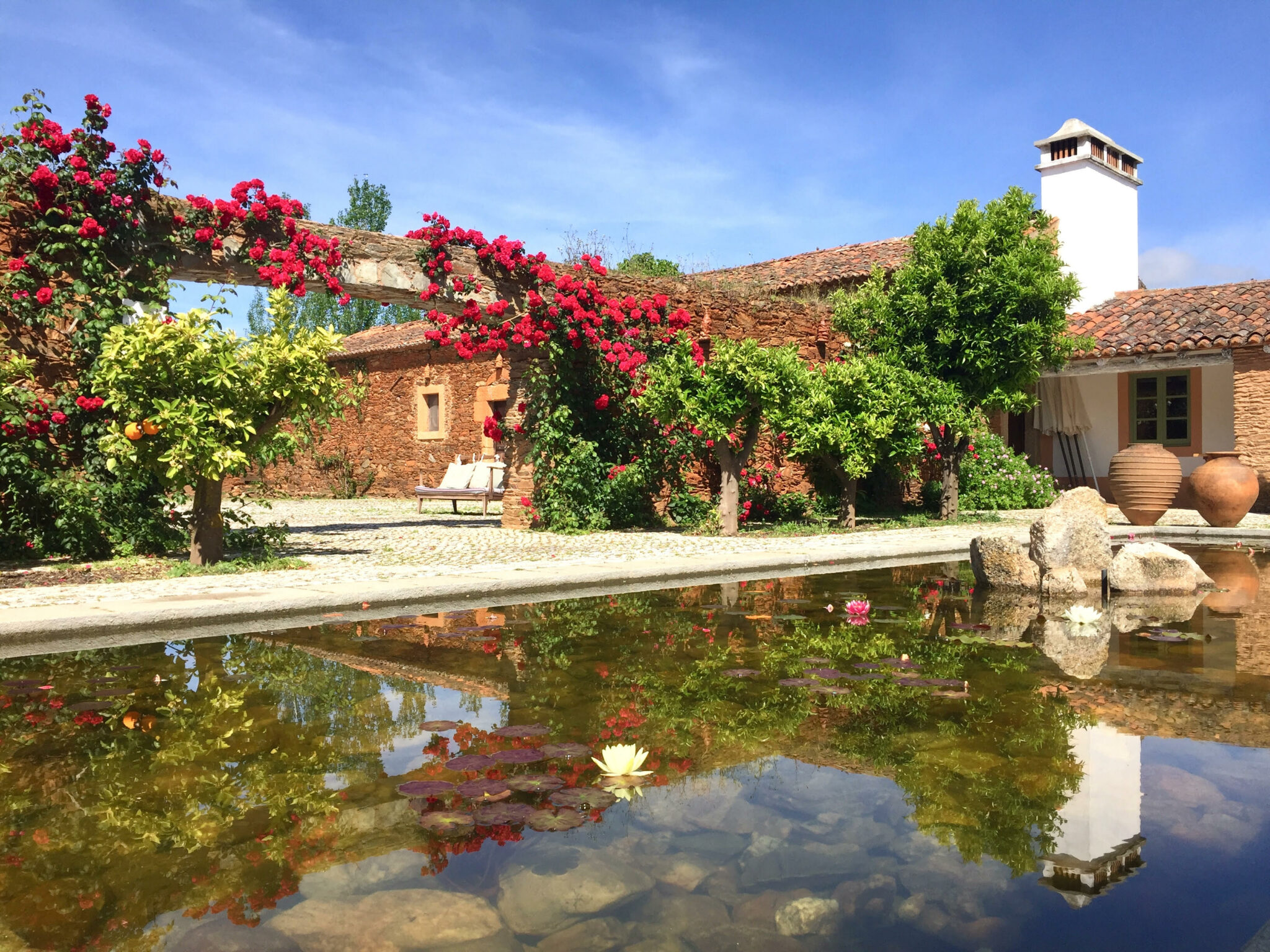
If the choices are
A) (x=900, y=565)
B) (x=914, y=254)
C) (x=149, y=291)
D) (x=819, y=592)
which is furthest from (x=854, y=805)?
(x=914, y=254)

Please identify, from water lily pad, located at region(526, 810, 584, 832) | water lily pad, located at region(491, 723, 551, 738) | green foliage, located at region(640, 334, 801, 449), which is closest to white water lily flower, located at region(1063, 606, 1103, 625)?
water lily pad, located at region(491, 723, 551, 738)

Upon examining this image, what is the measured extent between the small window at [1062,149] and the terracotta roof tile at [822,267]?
12.5 ft

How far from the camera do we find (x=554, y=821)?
246 centimetres

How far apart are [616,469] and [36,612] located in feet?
24.2

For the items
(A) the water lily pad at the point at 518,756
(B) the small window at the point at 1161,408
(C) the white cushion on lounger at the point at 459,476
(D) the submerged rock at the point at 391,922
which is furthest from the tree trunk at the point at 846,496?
(D) the submerged rock at the point at 391,922

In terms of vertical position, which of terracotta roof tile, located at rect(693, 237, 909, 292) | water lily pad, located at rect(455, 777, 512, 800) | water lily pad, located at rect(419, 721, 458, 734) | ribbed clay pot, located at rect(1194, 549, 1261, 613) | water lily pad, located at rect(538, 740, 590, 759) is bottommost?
ribbed clay pot, located at rect(1194, 549, 1261, 613)

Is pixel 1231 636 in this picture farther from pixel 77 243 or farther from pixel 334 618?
pixel 77 243

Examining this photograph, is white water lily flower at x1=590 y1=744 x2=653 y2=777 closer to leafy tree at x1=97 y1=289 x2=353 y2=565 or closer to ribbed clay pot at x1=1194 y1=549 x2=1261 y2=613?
ribbed clay pot at x1=1194 y1=549 x2=1261 y2=613

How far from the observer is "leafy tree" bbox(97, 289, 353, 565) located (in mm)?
7273

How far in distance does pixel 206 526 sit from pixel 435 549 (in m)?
2.25

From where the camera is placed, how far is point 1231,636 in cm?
503

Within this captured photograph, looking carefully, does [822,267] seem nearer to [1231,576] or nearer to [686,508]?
[686,508]

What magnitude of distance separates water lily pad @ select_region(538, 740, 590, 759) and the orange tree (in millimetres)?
6130

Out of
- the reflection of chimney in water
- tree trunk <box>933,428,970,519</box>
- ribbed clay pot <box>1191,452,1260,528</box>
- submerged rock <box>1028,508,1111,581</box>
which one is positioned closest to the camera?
the reflection of chimney in water
